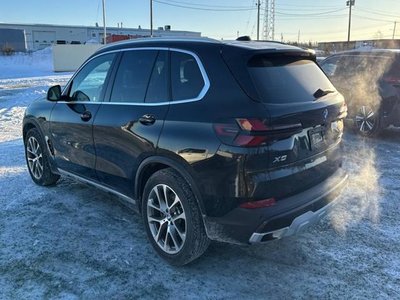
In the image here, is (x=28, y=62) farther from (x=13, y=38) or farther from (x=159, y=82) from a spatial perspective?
(x=159, y=82)

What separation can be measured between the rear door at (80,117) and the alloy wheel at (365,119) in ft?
19.9

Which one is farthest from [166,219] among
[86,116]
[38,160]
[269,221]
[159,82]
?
[38,160]

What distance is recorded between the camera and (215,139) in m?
3.03

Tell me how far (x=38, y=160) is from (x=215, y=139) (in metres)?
3.37

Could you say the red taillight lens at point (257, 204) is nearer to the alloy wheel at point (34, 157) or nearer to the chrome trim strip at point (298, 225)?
the chrome trim strip at point (298, 225)

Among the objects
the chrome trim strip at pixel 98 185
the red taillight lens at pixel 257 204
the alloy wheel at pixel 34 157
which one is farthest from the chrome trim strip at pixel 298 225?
the alloy wheel at pixel 34 157

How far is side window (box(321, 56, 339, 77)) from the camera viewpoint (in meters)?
9.48

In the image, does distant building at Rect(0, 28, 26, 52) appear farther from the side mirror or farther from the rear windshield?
the rear windshield

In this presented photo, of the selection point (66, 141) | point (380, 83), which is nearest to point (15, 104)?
point (66, 141)

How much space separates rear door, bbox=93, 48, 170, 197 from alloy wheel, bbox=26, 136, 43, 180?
61.2 inches

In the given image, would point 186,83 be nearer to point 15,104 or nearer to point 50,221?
point 50,221

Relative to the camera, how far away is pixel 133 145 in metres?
3.71

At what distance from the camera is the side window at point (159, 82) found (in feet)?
11.7

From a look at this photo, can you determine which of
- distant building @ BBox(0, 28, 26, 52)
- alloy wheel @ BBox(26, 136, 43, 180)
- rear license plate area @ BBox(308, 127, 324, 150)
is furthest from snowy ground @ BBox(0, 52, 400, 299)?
distant building @ BBox(0, 28, 26, 52)
